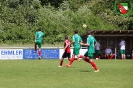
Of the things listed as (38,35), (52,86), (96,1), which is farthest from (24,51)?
(96,1)

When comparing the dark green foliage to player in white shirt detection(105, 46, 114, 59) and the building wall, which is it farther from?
player in white shirt detection(105, 46, 114, 59)

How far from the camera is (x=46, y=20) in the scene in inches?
2292

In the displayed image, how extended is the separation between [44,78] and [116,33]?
2806cm

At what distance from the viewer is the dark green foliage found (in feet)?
176

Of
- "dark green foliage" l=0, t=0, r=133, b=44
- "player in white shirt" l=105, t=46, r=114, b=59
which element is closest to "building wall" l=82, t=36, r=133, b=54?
"player in white shirt" l=105, t=46, r=114, b=59

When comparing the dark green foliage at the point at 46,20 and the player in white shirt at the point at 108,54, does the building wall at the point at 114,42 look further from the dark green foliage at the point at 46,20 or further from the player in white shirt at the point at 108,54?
the dark green foliage at the point at 46,20

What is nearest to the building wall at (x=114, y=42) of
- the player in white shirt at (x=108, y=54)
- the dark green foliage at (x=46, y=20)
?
the player in white shirt at (x=108, y=54)

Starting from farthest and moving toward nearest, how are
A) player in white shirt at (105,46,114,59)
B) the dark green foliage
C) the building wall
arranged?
the dark green foliage < the building wall < player in white shirt at (105,46,114,59)

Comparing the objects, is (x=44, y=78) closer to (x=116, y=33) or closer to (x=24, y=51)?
(x=24, y=51)

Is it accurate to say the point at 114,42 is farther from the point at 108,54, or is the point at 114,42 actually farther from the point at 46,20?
the point at 46,20

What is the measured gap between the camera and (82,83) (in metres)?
15.3

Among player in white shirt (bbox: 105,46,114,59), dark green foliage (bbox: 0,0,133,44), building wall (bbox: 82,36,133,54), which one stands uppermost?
dark green foliage (bbox: 0,0,133,44)

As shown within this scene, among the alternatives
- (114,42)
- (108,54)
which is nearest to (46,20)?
(114,42)

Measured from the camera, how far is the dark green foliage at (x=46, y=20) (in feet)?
176
